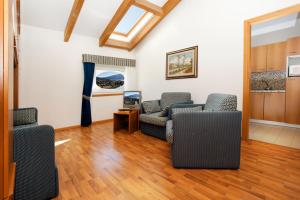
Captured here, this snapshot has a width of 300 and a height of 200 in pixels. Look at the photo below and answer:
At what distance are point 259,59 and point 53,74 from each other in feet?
16.7

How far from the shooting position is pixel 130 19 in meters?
4.20

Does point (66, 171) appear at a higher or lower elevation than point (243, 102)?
lower

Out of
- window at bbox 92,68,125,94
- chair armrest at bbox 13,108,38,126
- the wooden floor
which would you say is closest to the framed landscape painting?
window at bbox 92,68,125,94

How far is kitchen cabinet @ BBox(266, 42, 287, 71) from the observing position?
3.92 metres

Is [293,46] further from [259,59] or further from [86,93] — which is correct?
[86,93]

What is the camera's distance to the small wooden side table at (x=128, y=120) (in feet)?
11.3

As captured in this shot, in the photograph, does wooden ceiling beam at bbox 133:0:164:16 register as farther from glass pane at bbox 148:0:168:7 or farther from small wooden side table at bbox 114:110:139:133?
small wooden side table at bbox 114:110:139:133

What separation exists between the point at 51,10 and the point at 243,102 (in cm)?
399

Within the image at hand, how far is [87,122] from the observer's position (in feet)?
13.5

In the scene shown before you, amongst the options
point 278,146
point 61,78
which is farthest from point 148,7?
point 278,146

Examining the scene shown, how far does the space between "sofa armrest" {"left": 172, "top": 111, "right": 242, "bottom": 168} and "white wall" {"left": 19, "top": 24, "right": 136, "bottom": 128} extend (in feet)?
10.00

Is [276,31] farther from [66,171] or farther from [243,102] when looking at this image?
[66,171]

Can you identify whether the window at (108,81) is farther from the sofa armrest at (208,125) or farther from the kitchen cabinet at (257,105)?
the kitchen cabinet at (257,105)

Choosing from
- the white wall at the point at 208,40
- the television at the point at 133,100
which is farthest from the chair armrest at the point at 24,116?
the white wall at the point at 208,40
